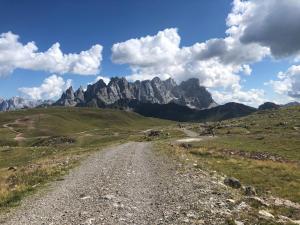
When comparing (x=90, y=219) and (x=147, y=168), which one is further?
(x=147, y=168)

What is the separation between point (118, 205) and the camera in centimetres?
1852

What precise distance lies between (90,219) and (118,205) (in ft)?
8.68

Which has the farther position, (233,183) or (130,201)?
(233,183)

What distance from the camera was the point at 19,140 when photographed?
163m

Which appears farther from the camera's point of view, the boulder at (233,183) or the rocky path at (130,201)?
the boulder at (233,183)

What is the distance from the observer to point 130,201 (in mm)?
19438

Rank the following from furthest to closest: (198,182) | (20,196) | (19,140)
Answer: (19,140) → (198,182) → (20,196)

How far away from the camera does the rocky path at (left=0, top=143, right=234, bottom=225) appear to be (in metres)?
16.1

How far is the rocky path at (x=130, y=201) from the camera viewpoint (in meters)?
16.1

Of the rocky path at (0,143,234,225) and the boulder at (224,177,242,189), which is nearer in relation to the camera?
the rocky path at (0,143,234,225)

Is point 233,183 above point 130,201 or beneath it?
above

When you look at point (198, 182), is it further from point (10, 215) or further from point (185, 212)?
point (10, 215)

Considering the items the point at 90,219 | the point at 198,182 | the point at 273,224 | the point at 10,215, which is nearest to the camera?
the point at 273,224

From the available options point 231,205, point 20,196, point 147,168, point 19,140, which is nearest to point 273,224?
point 231,205
